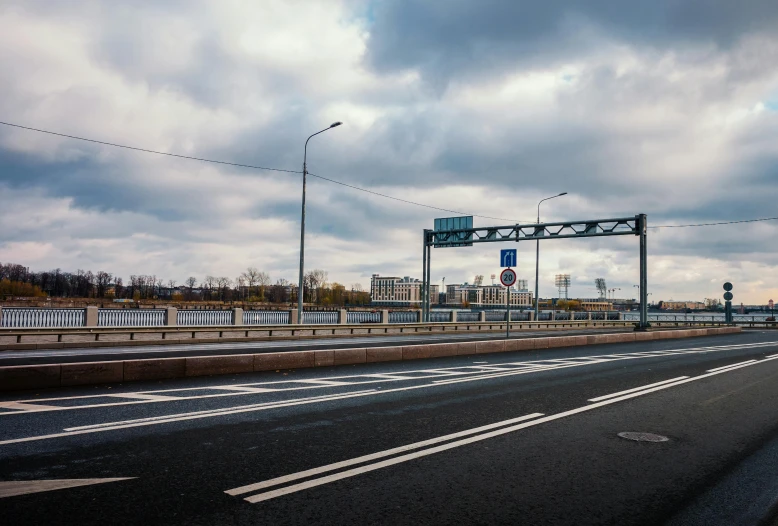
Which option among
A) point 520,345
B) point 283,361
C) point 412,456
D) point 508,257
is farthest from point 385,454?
point 508,257

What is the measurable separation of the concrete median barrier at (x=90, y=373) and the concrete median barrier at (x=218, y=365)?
145 centimetres

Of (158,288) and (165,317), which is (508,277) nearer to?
(165,317)

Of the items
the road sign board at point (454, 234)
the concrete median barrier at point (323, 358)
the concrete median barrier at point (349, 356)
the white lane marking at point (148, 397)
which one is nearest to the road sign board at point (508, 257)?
the concrete median barrier at point (349, 356)

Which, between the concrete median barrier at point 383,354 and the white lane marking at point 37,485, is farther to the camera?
the concrete median barrier at point 383,354

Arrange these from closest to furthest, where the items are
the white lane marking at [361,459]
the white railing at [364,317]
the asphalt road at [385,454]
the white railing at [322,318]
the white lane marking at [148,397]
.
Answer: the asphalt road at [385,454], the white lane marking at [361,459], the white lane marking at [148,397], the white railing at [322,318], the white railing at [364,317]

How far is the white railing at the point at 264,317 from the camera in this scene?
32.2 meters

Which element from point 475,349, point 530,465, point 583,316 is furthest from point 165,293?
point 530,465

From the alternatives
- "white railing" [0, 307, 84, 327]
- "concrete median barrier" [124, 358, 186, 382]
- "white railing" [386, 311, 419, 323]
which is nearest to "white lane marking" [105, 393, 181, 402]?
"concrete median barrier" [124, 358, 186, 382]

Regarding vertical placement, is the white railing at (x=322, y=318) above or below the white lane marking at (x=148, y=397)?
above

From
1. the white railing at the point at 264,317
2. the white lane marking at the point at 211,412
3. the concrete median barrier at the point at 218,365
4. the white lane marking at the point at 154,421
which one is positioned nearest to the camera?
the white lane marking at the point at 154,421

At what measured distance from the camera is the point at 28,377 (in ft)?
32.2

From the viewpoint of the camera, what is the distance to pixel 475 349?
744 inches

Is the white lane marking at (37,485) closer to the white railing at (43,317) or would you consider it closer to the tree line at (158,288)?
the white railing at (43,317)

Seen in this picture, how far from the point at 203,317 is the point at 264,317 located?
3623 mm
